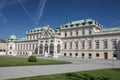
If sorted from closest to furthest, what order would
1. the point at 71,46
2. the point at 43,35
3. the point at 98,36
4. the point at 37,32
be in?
the point at 98,36 < the point at 71,46 < the point at 43,35 < the point at 37,32

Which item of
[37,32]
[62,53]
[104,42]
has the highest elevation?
[37,32]

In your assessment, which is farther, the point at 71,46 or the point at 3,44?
the point at 3,44

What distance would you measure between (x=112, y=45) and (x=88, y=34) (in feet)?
36.7

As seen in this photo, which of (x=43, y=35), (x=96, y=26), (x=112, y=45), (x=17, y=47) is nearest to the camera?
(x=112, y=45)

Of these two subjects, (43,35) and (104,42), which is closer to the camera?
(104,42)

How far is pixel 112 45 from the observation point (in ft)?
176

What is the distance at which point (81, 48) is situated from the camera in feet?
207

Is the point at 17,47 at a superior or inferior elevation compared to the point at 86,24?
inferior

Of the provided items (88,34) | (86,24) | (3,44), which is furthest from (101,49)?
(3,44)

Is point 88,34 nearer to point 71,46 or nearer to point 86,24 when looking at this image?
point 86,24

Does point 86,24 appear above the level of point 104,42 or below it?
above

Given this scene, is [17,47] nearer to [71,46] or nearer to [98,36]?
[71,46]

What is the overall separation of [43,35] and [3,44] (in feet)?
161

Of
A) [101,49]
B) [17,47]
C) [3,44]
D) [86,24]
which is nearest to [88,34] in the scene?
[86,24]
